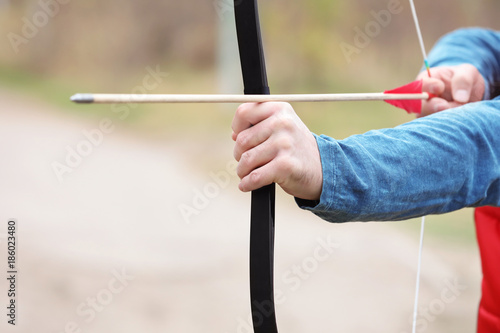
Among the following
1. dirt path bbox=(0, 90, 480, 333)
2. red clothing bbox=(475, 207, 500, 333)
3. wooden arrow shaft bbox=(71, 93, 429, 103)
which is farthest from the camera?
dirt path bbox=(0, 90, 480, 333)

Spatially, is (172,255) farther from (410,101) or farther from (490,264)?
(410,101)

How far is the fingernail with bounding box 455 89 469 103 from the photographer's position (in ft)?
4.31

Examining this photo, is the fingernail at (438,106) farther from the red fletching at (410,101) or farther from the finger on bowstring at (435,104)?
the red fletching at (410,101)

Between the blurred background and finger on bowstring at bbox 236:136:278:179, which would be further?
the blurred background

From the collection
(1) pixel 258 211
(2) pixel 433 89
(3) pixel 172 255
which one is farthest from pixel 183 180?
(1) pixel 258 211

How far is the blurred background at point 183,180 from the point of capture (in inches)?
120

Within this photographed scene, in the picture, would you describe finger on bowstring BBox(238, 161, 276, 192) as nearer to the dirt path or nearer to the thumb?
the thumb

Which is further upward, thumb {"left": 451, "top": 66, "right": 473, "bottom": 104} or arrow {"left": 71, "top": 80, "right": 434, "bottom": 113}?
thumb {"left": 451, "top": 66, "right": 473, "bottom": 104}

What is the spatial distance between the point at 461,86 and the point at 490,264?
43cm

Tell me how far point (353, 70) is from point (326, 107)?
0.64 m

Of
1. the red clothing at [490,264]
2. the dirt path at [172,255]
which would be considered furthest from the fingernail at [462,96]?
the dirt path at [172,255]

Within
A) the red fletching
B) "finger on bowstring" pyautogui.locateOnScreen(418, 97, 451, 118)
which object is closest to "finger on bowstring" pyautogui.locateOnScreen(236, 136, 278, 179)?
the red fletching

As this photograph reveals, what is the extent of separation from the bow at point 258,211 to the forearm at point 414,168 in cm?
7

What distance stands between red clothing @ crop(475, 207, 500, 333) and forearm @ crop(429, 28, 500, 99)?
0.34 m
